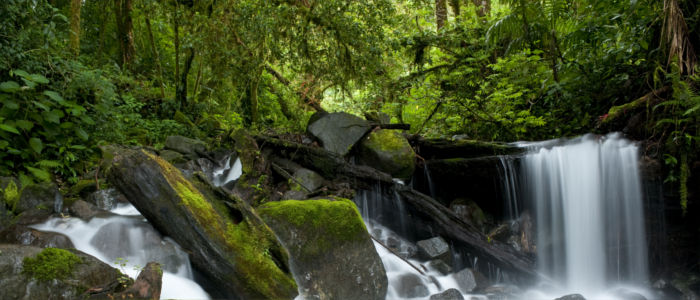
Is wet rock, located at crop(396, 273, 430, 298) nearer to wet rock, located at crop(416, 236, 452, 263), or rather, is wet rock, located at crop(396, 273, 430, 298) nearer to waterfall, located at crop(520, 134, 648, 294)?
wet rock, located at crop(416, 236, 452, 263)

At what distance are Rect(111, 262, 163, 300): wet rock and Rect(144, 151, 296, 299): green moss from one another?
622 millimetres

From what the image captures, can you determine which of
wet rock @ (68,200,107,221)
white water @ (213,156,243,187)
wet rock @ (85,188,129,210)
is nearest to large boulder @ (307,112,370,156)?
white water @ (213,156,243,187)

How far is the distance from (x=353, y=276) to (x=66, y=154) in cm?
464

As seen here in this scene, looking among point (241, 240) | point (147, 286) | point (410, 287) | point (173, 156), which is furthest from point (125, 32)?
point (410, 287)

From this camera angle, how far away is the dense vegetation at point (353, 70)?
17.3 ft

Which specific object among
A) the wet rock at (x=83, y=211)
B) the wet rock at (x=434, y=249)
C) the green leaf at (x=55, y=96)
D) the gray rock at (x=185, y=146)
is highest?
the green leaf at (x=55, y=96)

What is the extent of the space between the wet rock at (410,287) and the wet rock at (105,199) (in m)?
3.83

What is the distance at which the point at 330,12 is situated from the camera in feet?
22.7

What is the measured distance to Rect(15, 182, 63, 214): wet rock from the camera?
430 centimetres

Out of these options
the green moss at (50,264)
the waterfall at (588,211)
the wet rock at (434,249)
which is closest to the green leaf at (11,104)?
the green moss at (50,264)

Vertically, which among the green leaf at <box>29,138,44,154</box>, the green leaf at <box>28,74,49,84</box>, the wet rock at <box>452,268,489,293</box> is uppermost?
the green leaf at <box>28,74,49,84</box>

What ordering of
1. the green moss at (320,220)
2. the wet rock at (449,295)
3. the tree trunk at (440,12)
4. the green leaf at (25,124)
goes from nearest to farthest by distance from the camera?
the green moss at (320,220) → the wet rock at (449,295) → the green leaf at (25,124) → the tree trunk at (440,12)

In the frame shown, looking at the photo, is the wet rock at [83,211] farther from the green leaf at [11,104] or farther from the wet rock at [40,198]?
the green leaf at [11,104]

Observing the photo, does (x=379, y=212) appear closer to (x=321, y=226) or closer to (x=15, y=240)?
(x=321, y=226)
